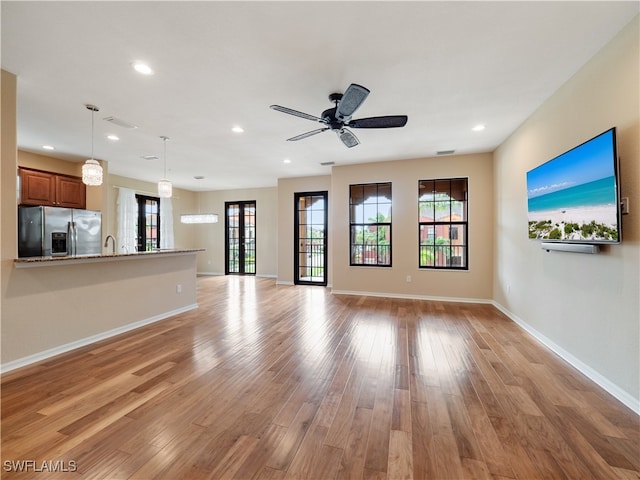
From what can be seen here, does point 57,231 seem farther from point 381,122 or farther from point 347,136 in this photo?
point 381,122

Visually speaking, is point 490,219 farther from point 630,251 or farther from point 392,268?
point 630,251

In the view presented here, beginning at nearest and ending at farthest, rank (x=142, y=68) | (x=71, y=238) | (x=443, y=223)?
(x=142, y=68) → (x=71, y=238) → (x=443, y=223)

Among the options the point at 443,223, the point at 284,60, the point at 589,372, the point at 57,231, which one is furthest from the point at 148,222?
the point at 589,372

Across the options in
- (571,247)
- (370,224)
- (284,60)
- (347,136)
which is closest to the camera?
(284,60)

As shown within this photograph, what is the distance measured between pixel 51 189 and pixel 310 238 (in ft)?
17.6

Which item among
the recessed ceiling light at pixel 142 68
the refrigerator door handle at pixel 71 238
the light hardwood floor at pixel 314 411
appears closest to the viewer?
the light hardwood floor at pixel 314 411

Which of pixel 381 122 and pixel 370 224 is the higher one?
pixel 381 122

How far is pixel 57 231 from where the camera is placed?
15.9 feet

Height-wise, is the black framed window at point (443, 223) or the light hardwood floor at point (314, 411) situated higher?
the black framed window at point (443, 223)

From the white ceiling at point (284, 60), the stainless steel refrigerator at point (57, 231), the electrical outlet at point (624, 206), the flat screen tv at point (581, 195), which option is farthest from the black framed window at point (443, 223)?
the stainless steel refrigerator at point (57, 231)

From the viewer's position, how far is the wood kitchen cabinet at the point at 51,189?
476cm

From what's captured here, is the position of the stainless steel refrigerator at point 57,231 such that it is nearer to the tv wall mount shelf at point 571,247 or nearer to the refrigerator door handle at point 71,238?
the refrigerator door handle at point 71,238

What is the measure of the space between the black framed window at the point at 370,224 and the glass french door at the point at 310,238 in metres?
1.27

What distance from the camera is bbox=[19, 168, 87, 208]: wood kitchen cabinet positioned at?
4.76 meters
